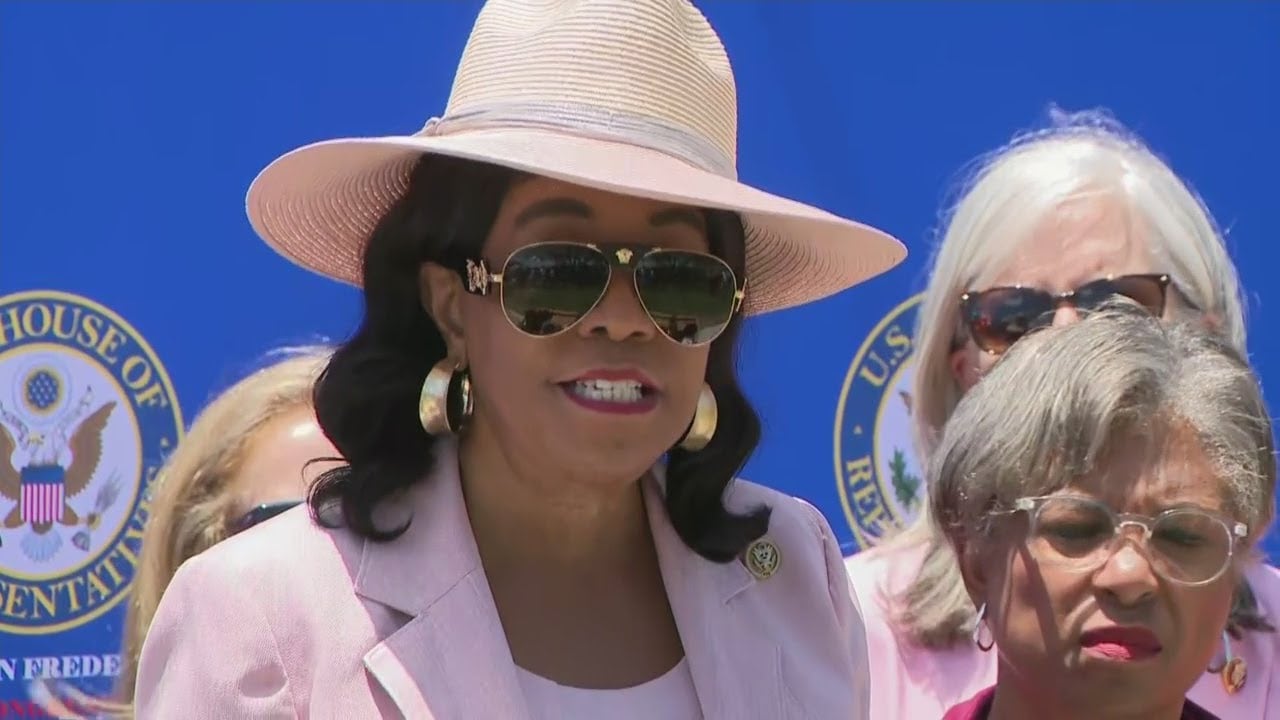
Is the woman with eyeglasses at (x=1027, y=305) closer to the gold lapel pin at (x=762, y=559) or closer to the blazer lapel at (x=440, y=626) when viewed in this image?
the gold lapel pin at (x=762, y=559)

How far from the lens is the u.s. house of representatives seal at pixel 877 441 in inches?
118

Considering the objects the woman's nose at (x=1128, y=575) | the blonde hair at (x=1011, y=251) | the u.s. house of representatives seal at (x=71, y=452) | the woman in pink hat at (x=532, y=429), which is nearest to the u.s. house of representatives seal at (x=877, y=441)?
the blonde hair at (x=1011, y=251)

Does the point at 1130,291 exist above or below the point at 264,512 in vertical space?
above

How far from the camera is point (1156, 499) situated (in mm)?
1711

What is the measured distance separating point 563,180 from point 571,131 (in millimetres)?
91

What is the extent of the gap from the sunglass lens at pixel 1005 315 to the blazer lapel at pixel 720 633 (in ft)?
2.35

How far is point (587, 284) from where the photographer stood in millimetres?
1635

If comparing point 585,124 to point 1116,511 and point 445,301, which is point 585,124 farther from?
point 1116,511

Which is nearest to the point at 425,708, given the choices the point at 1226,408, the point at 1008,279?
the point at 1226,408

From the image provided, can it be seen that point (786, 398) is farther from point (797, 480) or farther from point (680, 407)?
point (680, 407)

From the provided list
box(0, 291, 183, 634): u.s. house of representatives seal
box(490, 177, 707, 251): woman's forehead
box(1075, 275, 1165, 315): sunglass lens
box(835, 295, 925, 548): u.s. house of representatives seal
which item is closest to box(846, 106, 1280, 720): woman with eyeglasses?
box(1075, 275, 1165, 315): sunglass lens

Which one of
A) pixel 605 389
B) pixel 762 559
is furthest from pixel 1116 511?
pixel 605 389

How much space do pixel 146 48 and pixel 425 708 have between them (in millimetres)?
1520

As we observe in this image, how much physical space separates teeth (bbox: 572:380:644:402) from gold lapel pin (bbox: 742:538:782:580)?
0.36m
